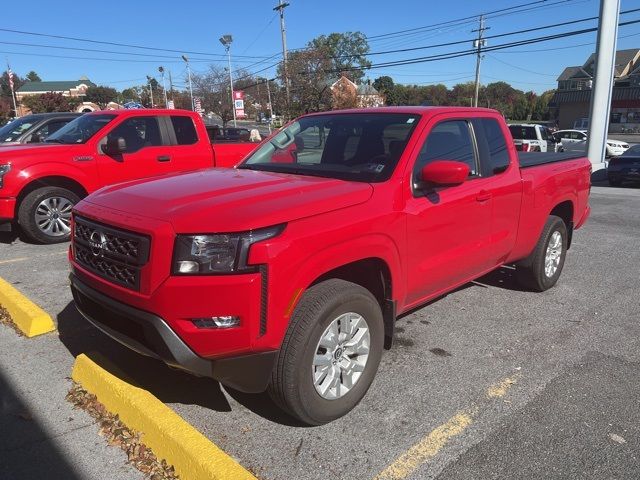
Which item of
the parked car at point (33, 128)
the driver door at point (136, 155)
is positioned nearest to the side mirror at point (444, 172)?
the driver door at point (136, 155)

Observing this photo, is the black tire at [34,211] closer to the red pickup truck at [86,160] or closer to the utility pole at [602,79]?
the red pickup truck at [86,160]

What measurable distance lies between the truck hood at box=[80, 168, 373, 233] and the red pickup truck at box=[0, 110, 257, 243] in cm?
405

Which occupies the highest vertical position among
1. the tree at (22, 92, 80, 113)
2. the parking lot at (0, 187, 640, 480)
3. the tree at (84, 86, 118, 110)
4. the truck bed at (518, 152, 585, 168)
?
the tree at (84, 86, 118, 110)

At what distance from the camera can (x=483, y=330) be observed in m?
4.35

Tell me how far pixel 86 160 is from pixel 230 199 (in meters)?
5.35

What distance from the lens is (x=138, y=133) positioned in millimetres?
7816

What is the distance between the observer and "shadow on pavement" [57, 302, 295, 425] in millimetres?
3209

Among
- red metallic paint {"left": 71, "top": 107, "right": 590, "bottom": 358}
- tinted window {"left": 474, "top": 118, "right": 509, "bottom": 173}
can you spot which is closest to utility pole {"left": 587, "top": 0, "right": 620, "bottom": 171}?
tinted window {"left": 474, "top": 118, "right": 509, "bottom": 173}

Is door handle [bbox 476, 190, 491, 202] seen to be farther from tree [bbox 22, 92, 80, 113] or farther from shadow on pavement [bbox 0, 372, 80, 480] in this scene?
tree [bbox 22, 92, 80, 113]

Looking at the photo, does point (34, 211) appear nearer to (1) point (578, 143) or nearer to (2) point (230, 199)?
(2) point (230, 199)

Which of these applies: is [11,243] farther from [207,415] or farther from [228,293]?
[228,293]

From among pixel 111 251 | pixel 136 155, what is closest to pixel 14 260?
pixel 136 155

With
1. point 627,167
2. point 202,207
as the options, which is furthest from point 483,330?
point 627,167

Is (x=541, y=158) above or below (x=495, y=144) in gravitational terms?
below
